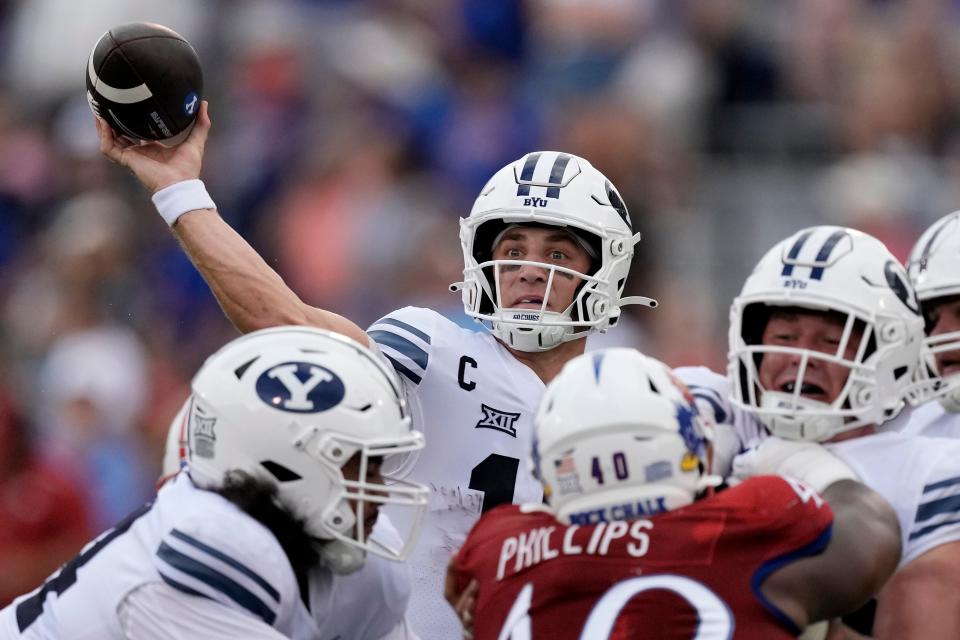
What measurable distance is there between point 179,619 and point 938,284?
210 centimetres

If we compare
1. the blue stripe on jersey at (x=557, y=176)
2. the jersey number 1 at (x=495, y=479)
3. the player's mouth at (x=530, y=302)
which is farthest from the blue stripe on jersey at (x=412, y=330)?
the blue stripe on jersey at (x=557, y=176)

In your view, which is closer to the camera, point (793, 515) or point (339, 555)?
point (793, 515)

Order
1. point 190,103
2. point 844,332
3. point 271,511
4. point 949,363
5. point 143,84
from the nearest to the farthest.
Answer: point 271,511
point 844,332
point 949,363
point 143,84
point 190,103

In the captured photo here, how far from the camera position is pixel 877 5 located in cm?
941

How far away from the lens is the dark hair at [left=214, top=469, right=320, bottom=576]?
11.0 ft

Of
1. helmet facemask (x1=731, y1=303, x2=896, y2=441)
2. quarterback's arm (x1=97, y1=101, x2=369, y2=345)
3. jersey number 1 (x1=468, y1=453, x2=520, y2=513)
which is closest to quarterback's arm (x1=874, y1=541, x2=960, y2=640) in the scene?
helmet facemask (x1=731, y1=303, x2=896, y2=441)

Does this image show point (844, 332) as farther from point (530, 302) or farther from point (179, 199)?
point (179, 199)

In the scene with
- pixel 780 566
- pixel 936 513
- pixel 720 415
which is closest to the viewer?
pixel 780 566

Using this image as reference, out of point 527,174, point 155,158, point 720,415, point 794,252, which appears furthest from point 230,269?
point 794,252

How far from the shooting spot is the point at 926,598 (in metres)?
3.41

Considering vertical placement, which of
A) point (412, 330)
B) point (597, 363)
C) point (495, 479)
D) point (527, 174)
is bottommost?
point (495, 479)

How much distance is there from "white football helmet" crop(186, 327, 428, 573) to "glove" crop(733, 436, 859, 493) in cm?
73

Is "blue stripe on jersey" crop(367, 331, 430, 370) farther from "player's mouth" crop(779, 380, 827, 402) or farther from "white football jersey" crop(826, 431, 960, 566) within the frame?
"white football jersey" crop(826, 431, 960, 566)

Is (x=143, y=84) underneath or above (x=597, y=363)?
above
